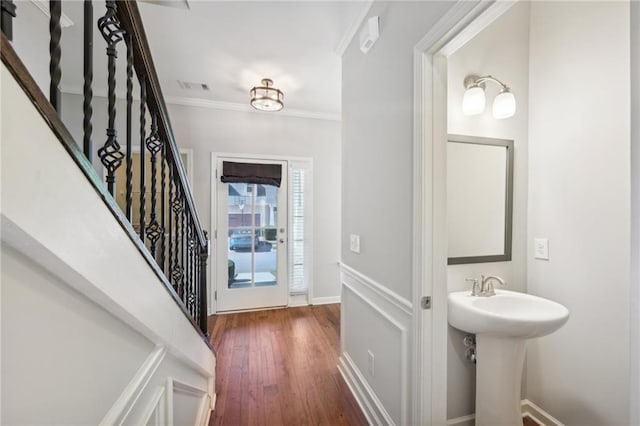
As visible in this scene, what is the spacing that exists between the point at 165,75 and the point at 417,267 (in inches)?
116

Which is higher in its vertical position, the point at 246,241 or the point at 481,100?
the point at 481,100

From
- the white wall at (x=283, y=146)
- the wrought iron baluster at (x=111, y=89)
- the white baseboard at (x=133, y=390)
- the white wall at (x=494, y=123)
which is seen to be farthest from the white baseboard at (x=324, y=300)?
the wrought iron baluster at (x=111, y=89)

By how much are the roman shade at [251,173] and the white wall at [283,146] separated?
0.60ft

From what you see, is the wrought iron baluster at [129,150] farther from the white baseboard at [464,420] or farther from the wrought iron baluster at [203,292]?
the white baseboard at [464,420]

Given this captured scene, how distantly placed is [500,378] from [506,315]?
0.34 metres

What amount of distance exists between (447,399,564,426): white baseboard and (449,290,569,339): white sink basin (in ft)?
1.95

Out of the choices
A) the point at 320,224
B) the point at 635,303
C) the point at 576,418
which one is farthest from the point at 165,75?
the point at 576,418

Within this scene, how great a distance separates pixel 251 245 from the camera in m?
3.50

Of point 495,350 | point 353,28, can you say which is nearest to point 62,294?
point 495,350

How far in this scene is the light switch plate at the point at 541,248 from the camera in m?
1.64

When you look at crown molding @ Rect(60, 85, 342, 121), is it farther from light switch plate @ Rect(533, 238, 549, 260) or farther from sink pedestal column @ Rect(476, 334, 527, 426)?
sink pedestal column @ Rect(476, 334, 527, 426)

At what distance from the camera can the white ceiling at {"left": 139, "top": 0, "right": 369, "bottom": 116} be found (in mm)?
1821

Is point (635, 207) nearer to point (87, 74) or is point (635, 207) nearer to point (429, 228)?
point (429, 228)

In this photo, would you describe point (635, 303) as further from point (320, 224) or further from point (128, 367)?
point (320, 224)
